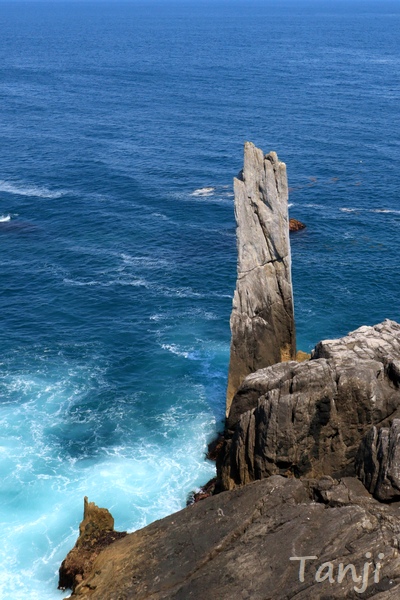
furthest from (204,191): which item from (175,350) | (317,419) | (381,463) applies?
(381,463)

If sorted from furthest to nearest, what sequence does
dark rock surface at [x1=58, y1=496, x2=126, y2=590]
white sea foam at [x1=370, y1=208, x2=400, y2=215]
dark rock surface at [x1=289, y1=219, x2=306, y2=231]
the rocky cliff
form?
white sea foam at [x1=370, y1=208, x2=400, y2=215] → dark rock surface at [x1=289, y1=219, x2=306, y2=231] → dark rock surface at [x1=58, y1=496, x2=126, y2=590] → the rocky cliff

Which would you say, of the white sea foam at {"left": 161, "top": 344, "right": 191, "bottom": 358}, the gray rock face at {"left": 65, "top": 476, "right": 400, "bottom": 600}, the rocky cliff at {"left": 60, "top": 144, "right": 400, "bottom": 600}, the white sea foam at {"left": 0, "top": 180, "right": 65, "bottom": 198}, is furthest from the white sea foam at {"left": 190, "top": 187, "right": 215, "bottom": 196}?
the gray rock face at {"left": 65, "top": 476, "right": 400, "bottom": 600}

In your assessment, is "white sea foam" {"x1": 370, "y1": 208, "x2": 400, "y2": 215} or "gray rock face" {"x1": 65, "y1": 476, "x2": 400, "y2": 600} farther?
"white sea foam" {"x1": 370, "y1": 208, "x2": 400, "y2": 215}

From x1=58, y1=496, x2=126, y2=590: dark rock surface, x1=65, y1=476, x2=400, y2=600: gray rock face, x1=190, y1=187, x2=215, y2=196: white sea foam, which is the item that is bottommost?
x1=58, y1=496, x2=126, y2=590: dark rock surface

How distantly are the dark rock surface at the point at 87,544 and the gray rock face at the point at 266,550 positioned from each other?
198 cm

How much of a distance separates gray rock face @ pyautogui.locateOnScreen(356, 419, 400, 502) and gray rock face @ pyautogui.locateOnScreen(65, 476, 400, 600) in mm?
795

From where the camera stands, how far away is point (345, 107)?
566ft

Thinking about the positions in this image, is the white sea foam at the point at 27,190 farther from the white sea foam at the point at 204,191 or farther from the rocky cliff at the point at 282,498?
the rocky cliff at the point at 282,498

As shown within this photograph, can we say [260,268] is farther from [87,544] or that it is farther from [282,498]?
[87,544]

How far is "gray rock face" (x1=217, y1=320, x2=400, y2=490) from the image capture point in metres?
47.9

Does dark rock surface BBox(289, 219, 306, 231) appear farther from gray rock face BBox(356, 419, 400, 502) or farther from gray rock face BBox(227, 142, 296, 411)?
gray rock face BBox(356, 419, 400, 502)

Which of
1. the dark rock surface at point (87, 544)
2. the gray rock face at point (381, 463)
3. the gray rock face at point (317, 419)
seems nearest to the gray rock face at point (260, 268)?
the gray rock face at point (317, 419)

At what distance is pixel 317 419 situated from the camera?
158 ft

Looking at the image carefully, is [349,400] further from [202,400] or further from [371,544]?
[202,400]
